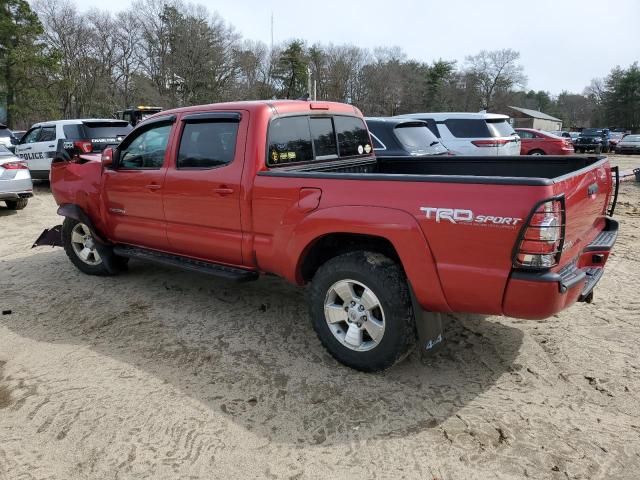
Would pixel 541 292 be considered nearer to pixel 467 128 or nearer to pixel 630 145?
pixel 467 128

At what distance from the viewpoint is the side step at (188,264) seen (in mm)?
4113

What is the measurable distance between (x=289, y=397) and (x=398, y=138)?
546cm

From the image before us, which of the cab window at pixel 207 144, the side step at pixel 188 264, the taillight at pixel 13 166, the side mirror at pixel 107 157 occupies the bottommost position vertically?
the side step at pixel 188 264

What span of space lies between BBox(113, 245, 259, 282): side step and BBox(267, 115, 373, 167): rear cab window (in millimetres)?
957

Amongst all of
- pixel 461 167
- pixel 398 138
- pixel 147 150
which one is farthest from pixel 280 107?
pixel 398 138

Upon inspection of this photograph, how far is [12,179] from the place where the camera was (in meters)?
9.39

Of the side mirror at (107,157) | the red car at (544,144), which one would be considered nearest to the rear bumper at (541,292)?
the side mirror at (107,157)

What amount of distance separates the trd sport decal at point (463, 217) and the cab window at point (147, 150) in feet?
9.37

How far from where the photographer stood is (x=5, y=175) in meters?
9.31

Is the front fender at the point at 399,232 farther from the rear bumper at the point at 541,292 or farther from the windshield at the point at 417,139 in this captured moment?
the windshield at the point at 417,139

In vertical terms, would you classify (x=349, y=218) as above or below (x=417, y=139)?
below

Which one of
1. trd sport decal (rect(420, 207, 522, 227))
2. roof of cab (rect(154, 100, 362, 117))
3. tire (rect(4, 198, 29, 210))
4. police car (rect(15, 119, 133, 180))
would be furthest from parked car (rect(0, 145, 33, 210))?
trd sport decal (rect(420, 207, 522, 227))

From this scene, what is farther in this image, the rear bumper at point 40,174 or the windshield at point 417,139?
the rear bumper at point 40,174

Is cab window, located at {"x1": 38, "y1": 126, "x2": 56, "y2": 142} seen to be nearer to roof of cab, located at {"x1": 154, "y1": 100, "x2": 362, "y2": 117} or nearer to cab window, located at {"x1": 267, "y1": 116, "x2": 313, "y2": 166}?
roof of cab, located at {"x1": 154, "y1": 100, "x2": 362, "y2": 117}
